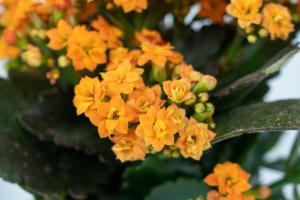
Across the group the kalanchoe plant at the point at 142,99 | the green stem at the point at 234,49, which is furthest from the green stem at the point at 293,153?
the green stem at the point at 234,49

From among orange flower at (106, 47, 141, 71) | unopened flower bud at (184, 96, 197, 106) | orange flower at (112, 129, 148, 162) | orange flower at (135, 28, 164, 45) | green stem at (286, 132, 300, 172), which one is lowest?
orange flower at (112, 129, 148, 162)

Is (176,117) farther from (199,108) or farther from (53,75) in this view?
(53,75)

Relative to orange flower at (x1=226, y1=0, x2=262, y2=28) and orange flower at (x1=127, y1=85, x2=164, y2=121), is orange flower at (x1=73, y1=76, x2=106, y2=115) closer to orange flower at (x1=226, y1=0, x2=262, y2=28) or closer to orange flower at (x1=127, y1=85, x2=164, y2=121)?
orange flower at (x1=127, y1=85, x2=164, y2=121)

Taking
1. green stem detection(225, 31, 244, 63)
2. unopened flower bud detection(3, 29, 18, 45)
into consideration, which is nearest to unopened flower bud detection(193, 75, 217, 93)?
green stem detection(225, 31, 244, 63)

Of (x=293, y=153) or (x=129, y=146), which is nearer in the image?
(x=129, y=146)

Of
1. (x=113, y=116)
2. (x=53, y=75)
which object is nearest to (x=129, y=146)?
(x=113, y=116)
